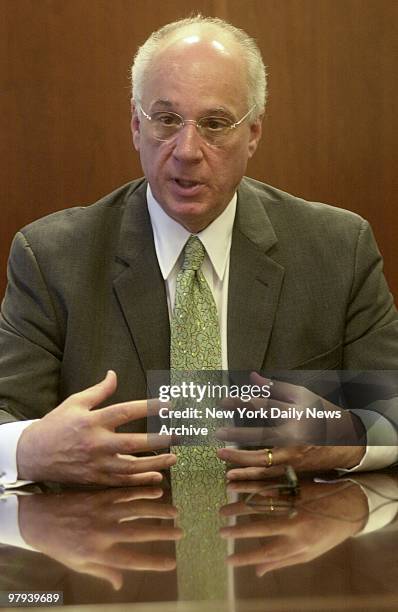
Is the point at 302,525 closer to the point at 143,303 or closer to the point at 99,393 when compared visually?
the point at 99,393

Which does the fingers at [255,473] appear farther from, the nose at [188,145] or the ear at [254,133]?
the ear at [254,133]

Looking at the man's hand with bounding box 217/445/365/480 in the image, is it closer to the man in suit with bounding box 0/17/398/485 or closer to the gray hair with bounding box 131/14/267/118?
the man in suit with bounding box 0/17/398/485

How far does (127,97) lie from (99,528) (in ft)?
5.18

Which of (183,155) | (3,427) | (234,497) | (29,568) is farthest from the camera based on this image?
(183,155)

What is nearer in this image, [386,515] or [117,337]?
[386,515]

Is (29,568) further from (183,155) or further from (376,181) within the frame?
(376,181)

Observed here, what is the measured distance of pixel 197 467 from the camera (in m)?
1.66

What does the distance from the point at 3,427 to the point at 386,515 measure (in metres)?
0.70

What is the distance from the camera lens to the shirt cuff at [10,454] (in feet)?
5.49

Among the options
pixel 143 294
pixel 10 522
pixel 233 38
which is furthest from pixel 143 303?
pixel 10 522

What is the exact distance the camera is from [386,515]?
142 cm

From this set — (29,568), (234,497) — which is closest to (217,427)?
(234,497)

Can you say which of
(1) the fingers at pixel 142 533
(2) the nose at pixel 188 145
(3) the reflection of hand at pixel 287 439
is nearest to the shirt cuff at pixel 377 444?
(3) the reflection of hand at pixel 287 439

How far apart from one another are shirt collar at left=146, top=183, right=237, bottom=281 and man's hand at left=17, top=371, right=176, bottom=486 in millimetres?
461
